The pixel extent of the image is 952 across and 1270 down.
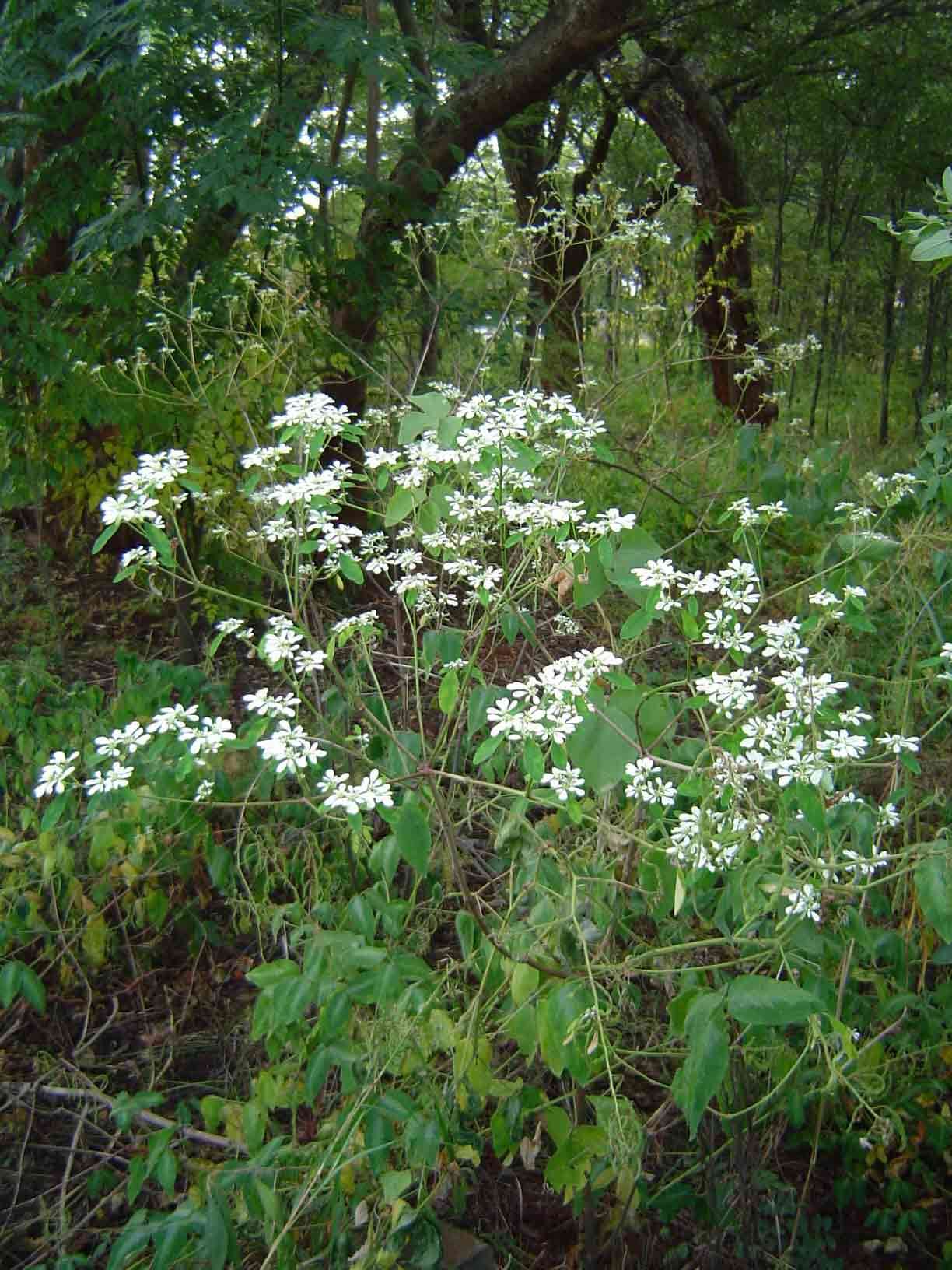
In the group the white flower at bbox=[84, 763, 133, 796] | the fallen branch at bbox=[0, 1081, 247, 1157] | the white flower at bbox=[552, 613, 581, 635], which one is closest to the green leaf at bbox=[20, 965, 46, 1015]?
the fallen branch at bbox=[0, 1081, 247, 1157]

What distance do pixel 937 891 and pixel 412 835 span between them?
24.9 inches

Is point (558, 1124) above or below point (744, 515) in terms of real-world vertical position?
below

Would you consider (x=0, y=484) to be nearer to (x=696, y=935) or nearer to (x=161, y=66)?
(x=161, y=66)

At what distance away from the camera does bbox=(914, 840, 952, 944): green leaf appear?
1.11 m

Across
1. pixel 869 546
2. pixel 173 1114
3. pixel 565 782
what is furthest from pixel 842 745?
pixel 173 1114

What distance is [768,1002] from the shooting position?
1049 millimetres

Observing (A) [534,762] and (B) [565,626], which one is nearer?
(A) [534,762]

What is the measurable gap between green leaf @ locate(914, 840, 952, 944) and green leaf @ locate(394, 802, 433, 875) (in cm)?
59

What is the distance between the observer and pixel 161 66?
299cm

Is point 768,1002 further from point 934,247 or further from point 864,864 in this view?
point 934,247

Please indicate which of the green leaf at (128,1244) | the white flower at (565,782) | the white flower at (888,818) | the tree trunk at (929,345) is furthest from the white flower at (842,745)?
the tree trunk at (929,345)

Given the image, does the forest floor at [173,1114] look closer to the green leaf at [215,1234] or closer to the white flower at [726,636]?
the green leaf at [215,1234]

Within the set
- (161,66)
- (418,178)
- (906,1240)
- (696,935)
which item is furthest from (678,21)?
(906,1240)

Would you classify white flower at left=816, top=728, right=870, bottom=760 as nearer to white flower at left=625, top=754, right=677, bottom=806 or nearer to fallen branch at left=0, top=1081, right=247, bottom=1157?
white flower at left=625, top=754, right=677, bottom=806
